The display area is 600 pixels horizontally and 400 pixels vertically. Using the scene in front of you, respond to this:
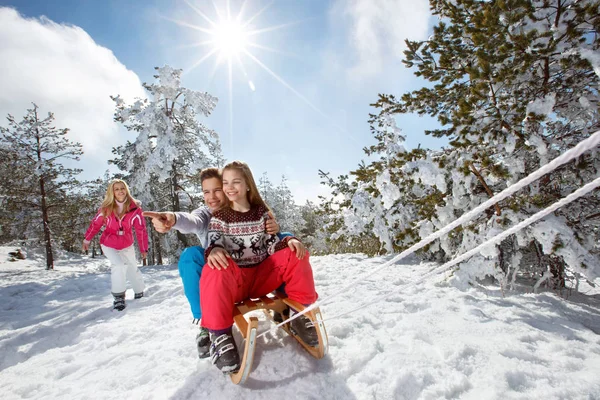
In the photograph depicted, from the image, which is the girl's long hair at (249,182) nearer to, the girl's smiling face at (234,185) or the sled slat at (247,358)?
the girl's smiling face at (234,185)

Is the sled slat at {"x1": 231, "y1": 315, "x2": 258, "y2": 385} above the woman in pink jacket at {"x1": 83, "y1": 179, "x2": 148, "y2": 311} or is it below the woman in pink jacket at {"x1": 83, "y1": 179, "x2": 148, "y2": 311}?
below

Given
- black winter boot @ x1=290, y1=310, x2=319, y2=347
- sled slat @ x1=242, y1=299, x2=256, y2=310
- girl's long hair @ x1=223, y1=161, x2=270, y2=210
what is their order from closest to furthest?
black winter boot @ x1=290, y1=310, x2=319, y2=347 < sled slat @ x1=242, y1=299, x2=256, y2=310 < girl's long hair @ x1=223, y1=161, x2=270, y2=210

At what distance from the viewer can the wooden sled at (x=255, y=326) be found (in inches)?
75.3

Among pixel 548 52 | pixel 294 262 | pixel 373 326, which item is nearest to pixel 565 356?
pixel 373 326

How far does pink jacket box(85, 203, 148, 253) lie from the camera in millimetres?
4754

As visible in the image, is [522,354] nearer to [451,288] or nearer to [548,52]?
[451,288]

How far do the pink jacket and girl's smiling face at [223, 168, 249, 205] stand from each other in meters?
2.88

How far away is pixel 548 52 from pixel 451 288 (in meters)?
3.06

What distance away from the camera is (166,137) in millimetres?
12211

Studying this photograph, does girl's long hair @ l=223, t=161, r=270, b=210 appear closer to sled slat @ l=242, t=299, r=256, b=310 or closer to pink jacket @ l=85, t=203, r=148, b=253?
sled slat @ l=242, t=299, r=256, b=310

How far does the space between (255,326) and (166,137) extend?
12.2 metres

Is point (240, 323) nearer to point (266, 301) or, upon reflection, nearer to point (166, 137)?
point (266, 301)

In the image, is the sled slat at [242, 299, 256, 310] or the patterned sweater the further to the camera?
the patterned sweater

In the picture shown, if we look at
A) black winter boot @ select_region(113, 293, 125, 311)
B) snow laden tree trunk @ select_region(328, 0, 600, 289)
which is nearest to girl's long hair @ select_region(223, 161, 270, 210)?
snow laden tree trunk @ select_region(328, 0, 600, 289)
